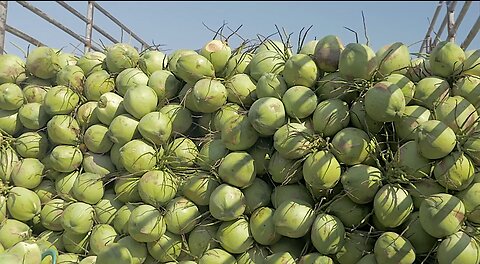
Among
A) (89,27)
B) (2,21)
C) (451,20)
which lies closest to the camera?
(2,21)

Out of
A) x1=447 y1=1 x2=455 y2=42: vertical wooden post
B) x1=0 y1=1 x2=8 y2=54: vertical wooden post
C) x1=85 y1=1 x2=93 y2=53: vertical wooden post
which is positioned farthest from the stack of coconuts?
x1=85 y1=1 x2=93 y2=53: vertical wooden post

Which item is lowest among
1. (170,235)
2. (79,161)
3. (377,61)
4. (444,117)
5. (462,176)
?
(170,235)

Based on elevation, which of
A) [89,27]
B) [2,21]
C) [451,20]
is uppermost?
[2,21]

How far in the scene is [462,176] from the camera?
201 centimetres

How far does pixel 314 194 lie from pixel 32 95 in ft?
5.89

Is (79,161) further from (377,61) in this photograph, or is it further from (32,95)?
(377,61)

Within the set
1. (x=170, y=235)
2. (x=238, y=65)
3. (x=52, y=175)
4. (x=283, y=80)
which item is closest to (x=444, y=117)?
(x=283, y=80)

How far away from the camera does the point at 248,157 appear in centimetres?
236

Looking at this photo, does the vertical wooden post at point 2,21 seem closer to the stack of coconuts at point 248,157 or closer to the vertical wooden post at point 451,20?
the stack of coconuts at point 248,157

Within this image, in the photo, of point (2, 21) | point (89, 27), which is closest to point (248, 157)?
point (2, 21)

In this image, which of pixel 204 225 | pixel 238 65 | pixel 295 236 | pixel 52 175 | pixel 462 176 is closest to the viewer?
pixel 462 176

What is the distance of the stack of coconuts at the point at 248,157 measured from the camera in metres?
2.08

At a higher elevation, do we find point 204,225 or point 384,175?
point 384,175

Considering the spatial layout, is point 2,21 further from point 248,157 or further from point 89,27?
point 248,157
